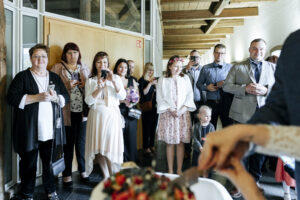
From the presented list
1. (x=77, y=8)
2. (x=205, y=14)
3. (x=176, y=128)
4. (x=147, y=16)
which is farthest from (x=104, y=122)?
(x=205, y=14)

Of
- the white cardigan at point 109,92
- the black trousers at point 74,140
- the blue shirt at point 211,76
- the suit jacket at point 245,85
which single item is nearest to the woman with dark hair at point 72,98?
the black trousers at point 74,140

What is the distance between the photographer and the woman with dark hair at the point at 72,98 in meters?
2.88

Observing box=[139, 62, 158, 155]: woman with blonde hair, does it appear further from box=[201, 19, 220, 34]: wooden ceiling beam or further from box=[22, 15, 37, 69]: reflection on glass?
box=[201, 19, 220, 34]: wooden ceiling beam

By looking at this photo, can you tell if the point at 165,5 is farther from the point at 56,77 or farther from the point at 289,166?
the point at 289,166

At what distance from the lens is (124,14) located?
4.29 metres

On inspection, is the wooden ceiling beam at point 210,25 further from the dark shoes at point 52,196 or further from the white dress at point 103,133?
the dark shoes at point 52,196

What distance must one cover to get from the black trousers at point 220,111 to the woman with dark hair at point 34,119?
1943 mm

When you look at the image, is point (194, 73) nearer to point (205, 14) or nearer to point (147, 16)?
point (147, 16)

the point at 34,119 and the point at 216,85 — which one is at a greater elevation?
the point at 216,85

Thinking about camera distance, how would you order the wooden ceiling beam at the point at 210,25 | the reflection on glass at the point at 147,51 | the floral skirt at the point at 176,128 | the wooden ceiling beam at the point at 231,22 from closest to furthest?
the floral skirt at the point at 176,128, the reflection on glass at the point at 147,51, the wooden ceiling beam at the point at 210,25, the wooden ceiling beam at the point at 231,22

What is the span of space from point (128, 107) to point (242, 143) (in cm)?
276

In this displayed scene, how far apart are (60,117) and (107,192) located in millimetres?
2077

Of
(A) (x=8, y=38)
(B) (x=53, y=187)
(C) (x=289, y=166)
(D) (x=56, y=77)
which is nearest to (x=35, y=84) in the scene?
(D) (x=56, y=77)

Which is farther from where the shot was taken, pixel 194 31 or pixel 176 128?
pixel 194 31
